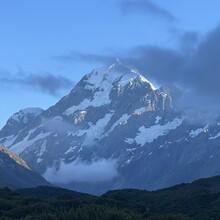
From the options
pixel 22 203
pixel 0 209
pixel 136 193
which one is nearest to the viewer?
pixel 0 209

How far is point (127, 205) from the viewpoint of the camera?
122 meters

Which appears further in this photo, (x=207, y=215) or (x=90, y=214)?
(x=207, y=215)

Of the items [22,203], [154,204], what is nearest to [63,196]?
[154,204]

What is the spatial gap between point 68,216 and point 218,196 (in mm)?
87621

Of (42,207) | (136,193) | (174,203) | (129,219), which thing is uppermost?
(136,193)

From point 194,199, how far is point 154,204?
8424 millimetres

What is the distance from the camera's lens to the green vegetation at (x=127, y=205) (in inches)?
2856

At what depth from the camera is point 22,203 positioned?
119 m

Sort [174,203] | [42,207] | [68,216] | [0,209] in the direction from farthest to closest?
[174,203]
[0,209]
[42,207]
[68,216]

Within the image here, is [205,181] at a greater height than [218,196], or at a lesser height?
greater

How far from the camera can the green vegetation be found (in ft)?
238

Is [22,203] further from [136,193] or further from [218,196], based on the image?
[136,193]

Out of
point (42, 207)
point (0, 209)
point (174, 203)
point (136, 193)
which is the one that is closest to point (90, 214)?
point (42, 207)

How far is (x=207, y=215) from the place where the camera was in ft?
380
